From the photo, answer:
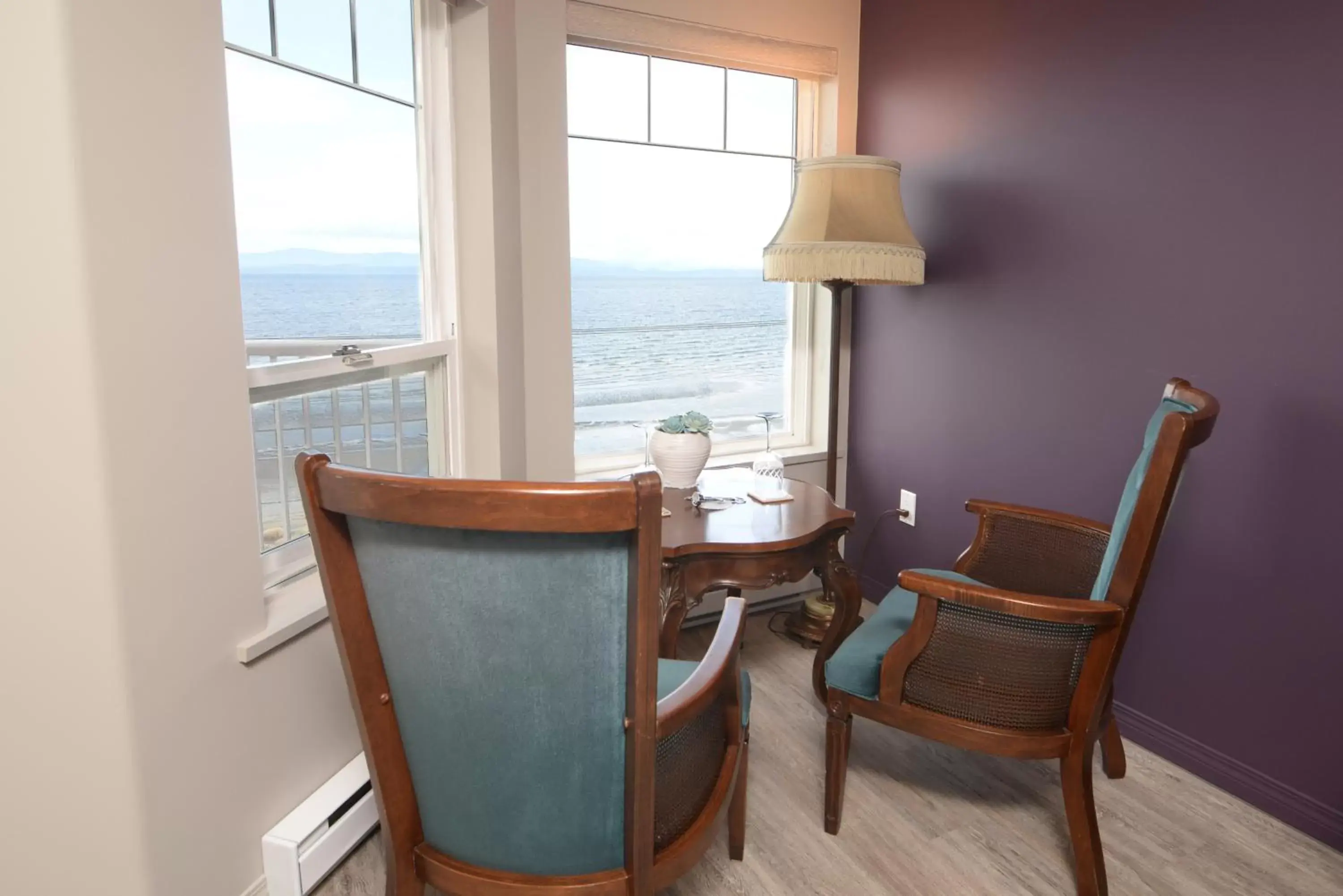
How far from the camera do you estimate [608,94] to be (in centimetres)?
296

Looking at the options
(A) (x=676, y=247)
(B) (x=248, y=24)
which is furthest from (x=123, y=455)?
(A) (x=676, y=247)

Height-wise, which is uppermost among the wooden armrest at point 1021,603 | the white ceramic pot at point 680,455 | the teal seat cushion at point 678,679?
the white ceramic pot at point 680,455

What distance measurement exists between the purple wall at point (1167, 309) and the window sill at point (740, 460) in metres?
0.47

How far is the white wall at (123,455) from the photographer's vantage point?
127 centimetres

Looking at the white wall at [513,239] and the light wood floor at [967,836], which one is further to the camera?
the white wall at [513,239]

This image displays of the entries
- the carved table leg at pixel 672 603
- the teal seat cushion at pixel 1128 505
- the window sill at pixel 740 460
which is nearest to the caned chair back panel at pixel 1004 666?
the teal seat cushion at pixel 1128 505

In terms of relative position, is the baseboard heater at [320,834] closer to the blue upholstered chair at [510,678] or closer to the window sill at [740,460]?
the blue upholstered chair at [510,678]

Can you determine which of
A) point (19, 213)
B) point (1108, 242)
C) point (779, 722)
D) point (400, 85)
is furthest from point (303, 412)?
point (1108, 242)

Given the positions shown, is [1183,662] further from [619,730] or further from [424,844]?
[424,844]

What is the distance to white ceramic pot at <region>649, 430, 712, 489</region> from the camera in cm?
261

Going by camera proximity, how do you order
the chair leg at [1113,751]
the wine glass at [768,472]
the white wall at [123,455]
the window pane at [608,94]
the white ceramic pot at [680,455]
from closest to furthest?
the white wall at [123,455] < the chair leg at [1113,751] < the white ceramic pot at [680,455] < the wine glass at [768,472] < the window pane at [608,94]

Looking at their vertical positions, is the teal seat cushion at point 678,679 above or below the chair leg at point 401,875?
above

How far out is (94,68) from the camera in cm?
128

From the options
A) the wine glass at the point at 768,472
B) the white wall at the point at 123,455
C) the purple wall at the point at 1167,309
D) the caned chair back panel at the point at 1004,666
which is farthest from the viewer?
the wine glass at the point at 768,472
